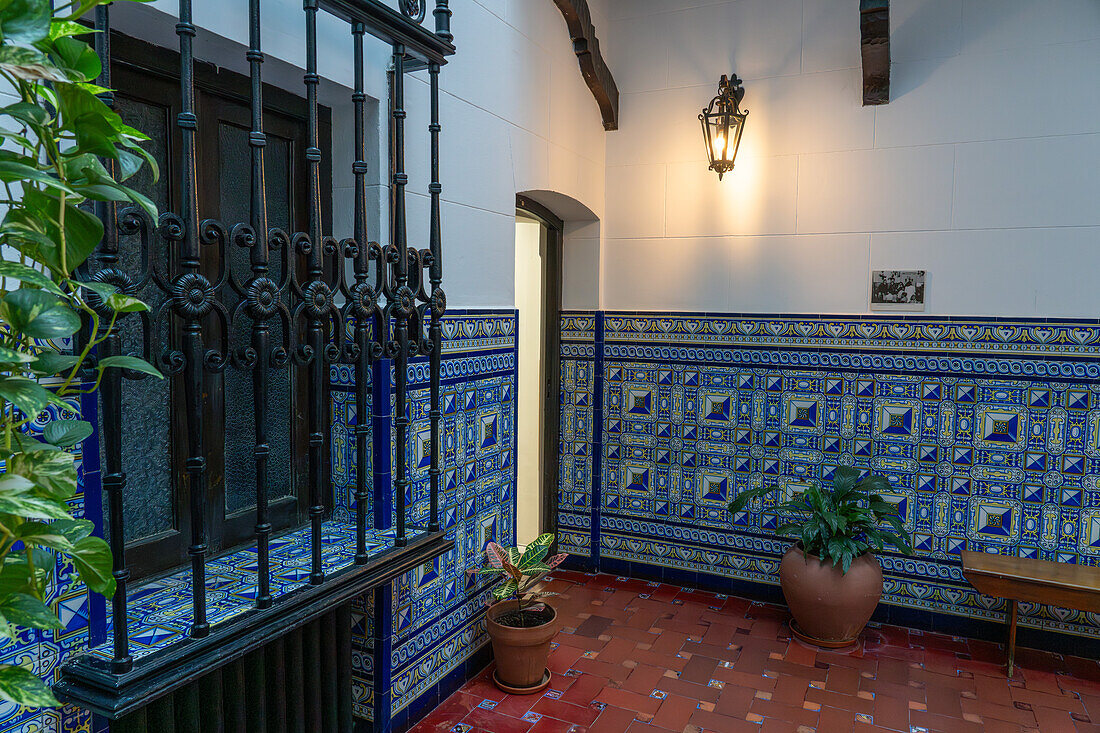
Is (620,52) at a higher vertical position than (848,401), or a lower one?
higher

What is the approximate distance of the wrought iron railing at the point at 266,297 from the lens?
1.68 m

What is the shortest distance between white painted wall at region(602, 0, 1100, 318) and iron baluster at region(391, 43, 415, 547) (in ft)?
7.25

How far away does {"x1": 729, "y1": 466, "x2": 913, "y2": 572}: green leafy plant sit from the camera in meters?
3.64

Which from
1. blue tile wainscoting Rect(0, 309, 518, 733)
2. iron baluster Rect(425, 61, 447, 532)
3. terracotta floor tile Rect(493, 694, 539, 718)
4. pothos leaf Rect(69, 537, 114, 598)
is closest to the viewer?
pothos leaf Rect(69, 537, 114, 598)

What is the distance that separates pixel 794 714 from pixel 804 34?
3.52 m

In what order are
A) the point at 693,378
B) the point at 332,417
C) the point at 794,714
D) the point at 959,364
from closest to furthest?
the point at 332,417
the point at 794,714
the point at 959,364
the point at 693,378

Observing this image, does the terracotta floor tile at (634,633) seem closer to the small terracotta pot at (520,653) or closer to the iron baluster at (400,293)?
the small terracotta pot at (520,653)

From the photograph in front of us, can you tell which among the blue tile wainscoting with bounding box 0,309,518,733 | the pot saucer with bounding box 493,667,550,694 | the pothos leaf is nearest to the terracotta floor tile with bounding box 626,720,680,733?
the pot saucer with bounding box 493,667,550,694

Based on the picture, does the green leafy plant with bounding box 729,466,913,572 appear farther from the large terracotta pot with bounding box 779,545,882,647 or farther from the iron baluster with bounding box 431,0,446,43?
the iron baluster with bounding box 431,0,446,43

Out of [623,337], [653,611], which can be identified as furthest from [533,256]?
[653,611]

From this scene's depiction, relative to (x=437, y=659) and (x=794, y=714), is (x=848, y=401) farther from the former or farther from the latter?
(x=437, y=659)

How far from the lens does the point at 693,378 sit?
14.5ft

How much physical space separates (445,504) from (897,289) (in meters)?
2.66

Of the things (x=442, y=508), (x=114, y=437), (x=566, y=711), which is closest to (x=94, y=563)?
(x=114, y=437)
